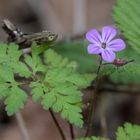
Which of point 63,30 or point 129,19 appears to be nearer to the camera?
point 129,19

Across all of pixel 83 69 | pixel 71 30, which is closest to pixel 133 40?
pixel 83 69

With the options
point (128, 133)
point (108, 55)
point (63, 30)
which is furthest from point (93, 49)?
point (63, 30)

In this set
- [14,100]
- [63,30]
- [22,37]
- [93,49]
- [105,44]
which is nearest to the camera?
[14,100]

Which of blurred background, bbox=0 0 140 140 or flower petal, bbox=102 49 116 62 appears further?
blurred background, bbox=0 0 140 140

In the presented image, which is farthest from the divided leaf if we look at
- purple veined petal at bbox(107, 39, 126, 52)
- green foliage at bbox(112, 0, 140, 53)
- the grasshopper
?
green foliage at bbox(112, 0, 140, 53)

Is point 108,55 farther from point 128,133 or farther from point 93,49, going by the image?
point 128,133

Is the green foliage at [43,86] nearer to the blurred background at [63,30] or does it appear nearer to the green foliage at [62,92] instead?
the green foliage at [62,92]

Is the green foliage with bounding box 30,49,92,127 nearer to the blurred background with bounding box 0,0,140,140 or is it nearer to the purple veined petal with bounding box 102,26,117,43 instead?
the purple veined petal with bounding box 102,26,117,43
